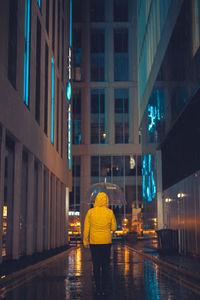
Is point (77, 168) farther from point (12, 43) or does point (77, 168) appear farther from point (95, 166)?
point (12, 43)

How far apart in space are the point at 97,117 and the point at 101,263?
48.6 m

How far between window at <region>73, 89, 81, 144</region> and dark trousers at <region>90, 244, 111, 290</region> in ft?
157

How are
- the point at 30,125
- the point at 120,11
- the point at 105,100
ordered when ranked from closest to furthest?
the point at 30,125 < the point at 105,100 < the point at 120,11

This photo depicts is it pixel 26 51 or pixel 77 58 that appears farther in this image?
pixel 77 58

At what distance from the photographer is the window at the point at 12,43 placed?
1773cm

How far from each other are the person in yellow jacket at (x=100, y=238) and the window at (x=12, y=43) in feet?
32.1

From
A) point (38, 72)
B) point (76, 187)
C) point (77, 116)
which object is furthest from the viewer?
point (77, 116)

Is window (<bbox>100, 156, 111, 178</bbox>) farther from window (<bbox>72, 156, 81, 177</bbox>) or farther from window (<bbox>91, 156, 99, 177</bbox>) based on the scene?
window (<bbox>72, 156, 81, 177</bbox>)

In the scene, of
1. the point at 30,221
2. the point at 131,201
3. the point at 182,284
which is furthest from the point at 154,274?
the point at 131,201

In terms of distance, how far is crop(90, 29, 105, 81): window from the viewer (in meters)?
57.6

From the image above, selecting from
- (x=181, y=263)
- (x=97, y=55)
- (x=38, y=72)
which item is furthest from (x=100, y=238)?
(x=97, y=55)


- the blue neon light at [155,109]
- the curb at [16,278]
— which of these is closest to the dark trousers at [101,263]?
the curb at [16,278]

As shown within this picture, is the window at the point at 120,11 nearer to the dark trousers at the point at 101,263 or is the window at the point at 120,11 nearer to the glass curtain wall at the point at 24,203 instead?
the glass curtain wall at the point at 24,203

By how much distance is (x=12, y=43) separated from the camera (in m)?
18.1
